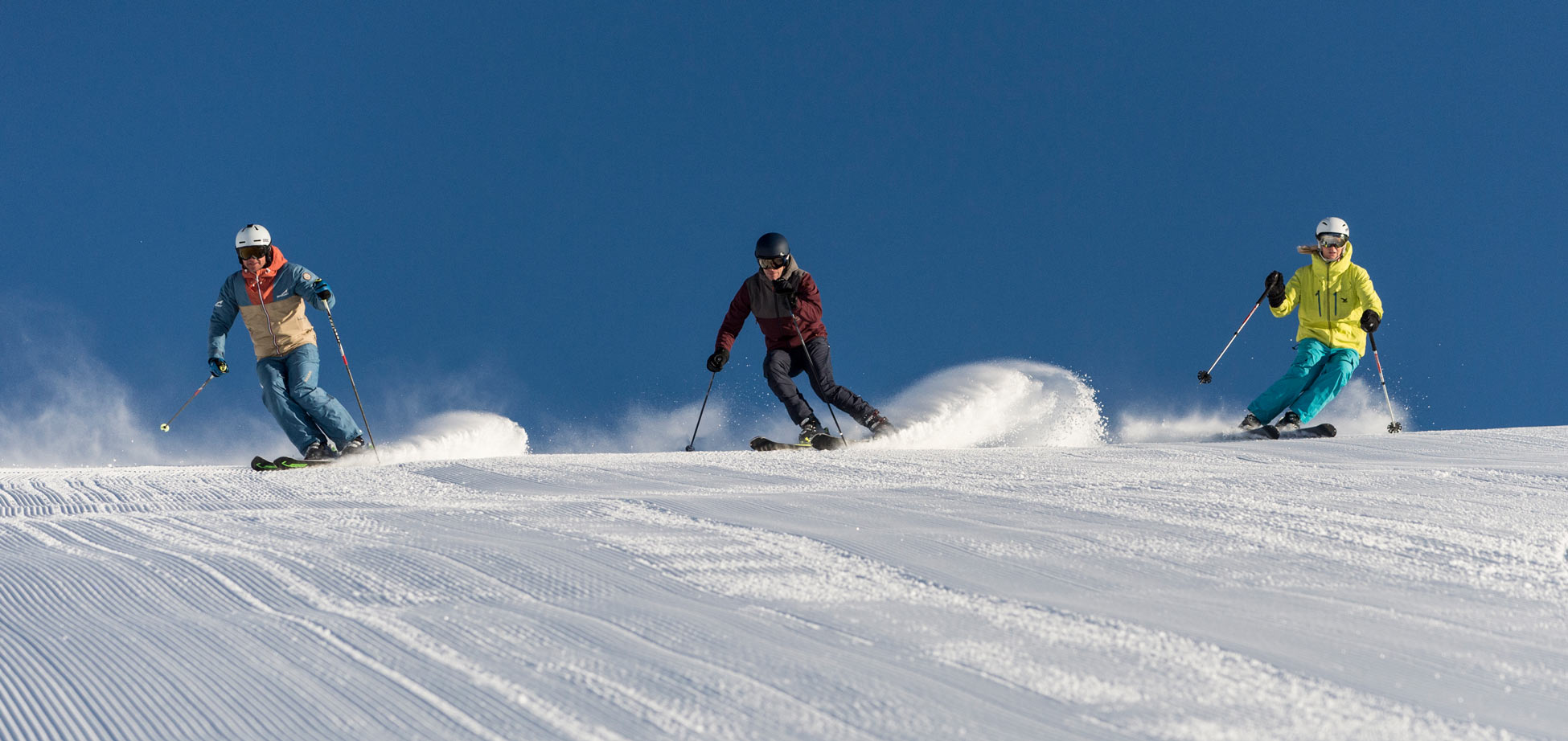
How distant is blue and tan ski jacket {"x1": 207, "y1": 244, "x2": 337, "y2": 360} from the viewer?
7.98 metres

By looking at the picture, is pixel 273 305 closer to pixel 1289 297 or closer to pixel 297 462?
pixel 297 462

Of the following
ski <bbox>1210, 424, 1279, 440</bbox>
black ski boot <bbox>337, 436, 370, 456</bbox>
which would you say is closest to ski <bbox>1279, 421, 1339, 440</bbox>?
ski <bbox>1210, 424, 1279, 440</bbox>

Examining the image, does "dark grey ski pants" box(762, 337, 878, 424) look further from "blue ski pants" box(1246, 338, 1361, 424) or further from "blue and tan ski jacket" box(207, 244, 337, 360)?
"blue ski pants" box(1246, 338, 1361, 424)

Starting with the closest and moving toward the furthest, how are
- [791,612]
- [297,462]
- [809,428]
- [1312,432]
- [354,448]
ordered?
[791,612], [297,462], [354,448], [809,428], [1312,432]

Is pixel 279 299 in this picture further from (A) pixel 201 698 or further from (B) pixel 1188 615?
(B) pixel 1188 615

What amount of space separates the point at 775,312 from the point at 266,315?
354cm

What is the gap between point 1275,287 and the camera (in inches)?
397

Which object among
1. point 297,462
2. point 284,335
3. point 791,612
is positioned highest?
point 284,335

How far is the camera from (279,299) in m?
8.03

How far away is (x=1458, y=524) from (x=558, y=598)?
332cm

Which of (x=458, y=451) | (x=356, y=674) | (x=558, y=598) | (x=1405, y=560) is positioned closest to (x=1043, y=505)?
(x=1405, y=560)

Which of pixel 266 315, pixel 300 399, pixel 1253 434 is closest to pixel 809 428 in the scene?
pixel 300 399

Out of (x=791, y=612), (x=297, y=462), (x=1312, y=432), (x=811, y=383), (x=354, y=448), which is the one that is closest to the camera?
(x=791, y=612)

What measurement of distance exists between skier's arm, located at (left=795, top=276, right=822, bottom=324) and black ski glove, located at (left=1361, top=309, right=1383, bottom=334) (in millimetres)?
4555
